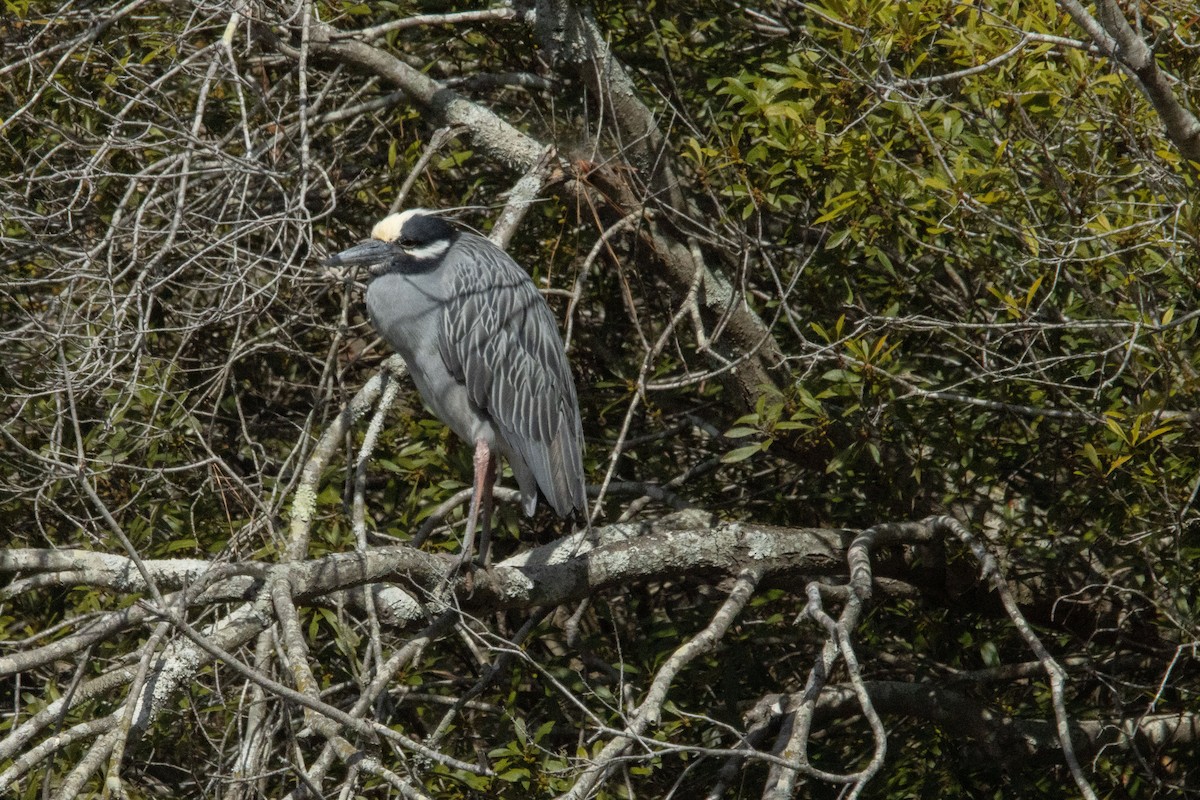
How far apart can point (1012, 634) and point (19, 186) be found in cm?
340

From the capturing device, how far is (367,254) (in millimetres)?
3740

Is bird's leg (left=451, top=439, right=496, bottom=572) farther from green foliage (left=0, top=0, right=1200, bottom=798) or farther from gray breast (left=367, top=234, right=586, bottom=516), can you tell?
green foliage (left=0, top=0, right=1200, bottom=798)

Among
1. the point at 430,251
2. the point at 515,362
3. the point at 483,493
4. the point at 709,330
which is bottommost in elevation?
the point at 483,493

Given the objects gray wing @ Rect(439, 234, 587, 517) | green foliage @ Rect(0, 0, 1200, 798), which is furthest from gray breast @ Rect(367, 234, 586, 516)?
green foliage @ Rect(0, 0, 1200, 798)

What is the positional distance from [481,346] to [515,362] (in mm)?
119

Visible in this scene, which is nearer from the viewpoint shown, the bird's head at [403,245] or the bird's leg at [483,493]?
the bird's leg at [483,493]

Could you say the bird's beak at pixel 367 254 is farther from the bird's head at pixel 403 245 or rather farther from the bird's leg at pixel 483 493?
the bird's leg at pixel 483 493

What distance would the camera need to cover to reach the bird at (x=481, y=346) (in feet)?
12.1

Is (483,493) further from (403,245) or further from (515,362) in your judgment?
(403,245)

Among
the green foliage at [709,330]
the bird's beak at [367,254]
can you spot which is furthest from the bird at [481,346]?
the green foliage at [709,330]

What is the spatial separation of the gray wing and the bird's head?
0.07 m

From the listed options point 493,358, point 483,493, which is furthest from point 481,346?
point 483,493

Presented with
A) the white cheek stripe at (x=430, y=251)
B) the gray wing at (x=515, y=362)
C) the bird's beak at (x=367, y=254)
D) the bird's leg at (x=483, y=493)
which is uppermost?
the bird's beak at (x=367, y=254)

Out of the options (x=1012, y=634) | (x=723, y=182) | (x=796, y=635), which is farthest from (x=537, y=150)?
(x=1012, y=634)
